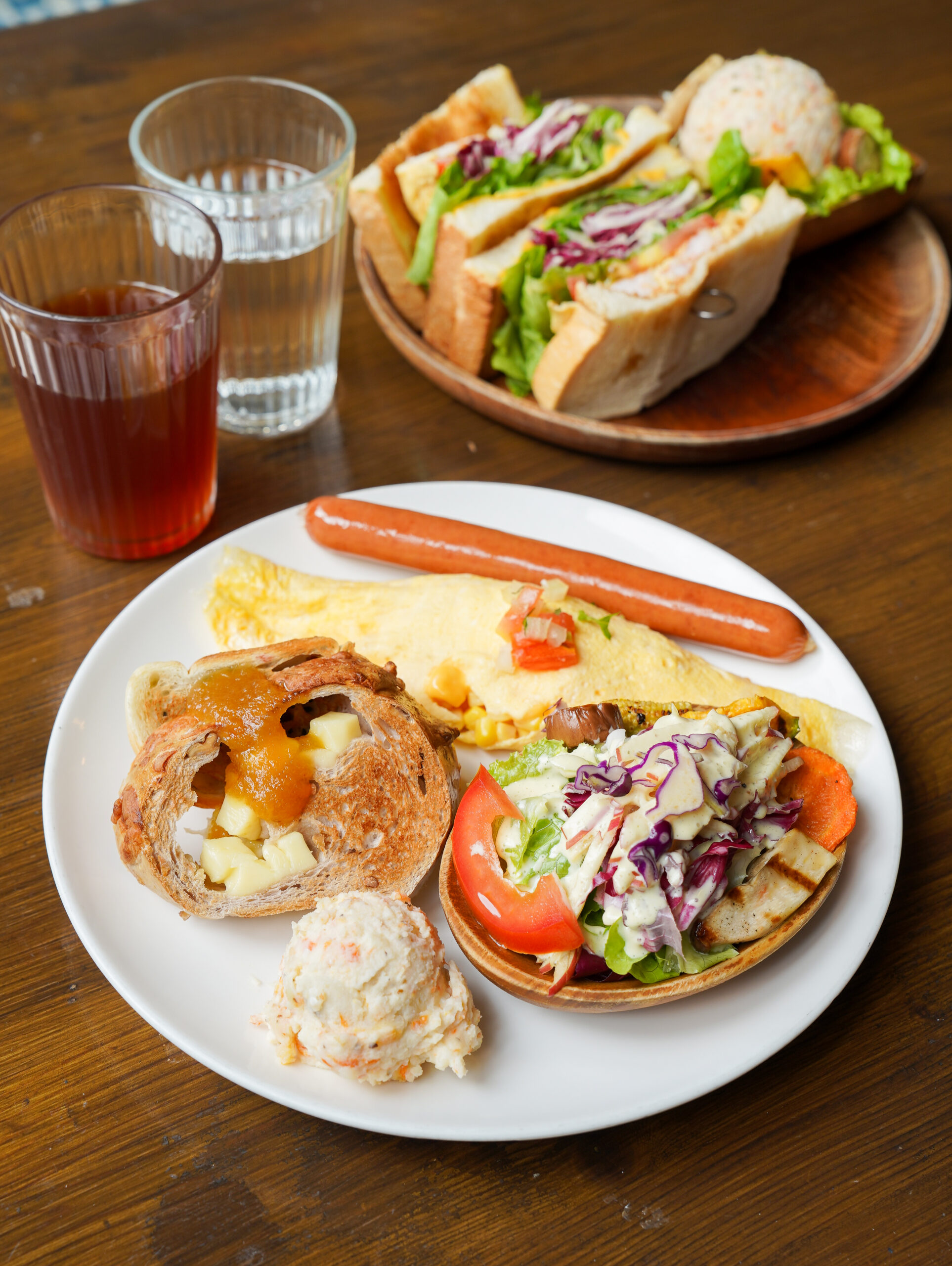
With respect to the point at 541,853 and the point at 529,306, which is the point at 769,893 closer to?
the point at 541,853

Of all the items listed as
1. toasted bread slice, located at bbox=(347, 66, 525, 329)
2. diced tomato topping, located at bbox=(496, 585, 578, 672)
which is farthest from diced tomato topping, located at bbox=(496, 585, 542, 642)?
toasted bread slice, located at bbox=(347, 66, 525, 329)

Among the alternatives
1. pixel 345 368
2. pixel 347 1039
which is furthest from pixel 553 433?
pixel 347 1039

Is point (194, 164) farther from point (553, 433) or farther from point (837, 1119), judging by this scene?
point (837, 1119)

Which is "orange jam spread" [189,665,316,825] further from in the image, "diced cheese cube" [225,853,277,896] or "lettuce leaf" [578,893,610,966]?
"lettuce leaf" [578,893,610,966]

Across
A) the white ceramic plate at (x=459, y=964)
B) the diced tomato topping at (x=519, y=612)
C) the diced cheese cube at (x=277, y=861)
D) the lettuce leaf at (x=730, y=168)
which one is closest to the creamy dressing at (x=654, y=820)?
the white ceramic plate at (x=459, y=964)

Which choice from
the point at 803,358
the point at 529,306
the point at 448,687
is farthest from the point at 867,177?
the point at 448,687
